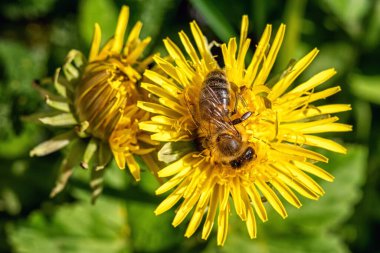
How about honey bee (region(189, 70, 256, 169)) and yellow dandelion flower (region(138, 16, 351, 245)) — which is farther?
yellow dandelion flower (region(138, 16, 351, 245))

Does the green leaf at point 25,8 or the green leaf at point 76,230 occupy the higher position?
the green leaf at point 25,8

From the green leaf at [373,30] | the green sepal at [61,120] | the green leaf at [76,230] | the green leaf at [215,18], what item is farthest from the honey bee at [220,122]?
the green leaf at [373,30]

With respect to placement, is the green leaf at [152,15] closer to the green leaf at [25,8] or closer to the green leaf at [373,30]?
the green leaf at [25,8]

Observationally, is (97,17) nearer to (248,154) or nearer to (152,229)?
(152,229)

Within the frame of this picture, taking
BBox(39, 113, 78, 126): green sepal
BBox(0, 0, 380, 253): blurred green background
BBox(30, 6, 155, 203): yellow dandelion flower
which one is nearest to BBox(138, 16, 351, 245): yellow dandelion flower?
BBox(30, 6, 155, 203): yellow dandelion flower

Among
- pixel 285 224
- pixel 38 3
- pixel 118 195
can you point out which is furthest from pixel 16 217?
pixel 285 224

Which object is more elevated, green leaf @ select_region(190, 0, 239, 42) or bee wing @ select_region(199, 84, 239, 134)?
green leaf @ select_region(190, 0, 239, 42)

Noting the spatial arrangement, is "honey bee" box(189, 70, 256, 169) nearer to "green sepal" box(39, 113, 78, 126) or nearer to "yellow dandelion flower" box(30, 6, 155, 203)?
"yellow dandelion flower" box(30, 6, 155, 203)
